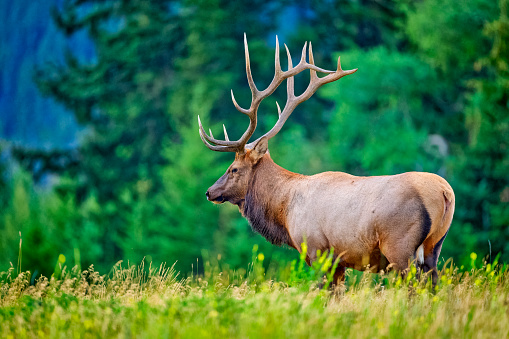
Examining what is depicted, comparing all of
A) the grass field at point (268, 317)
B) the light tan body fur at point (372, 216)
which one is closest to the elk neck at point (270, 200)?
the light tan body fur at point (372, 216)

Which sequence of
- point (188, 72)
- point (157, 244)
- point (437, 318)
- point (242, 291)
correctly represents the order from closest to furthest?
point (437, 318)
point (242, 291)
point (157, 244)
point (188, 72)

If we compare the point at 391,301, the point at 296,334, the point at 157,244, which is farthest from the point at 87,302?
the point at 157,244

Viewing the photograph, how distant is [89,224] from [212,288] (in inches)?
951

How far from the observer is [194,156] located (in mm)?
26469

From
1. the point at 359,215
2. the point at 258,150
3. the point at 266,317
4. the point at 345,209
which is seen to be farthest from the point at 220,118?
the point at 266,317

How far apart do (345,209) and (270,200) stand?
140 cm

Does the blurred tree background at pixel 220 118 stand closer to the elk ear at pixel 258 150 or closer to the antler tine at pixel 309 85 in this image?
the antler tine at pixel 309 85

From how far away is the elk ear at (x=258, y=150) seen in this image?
753cm

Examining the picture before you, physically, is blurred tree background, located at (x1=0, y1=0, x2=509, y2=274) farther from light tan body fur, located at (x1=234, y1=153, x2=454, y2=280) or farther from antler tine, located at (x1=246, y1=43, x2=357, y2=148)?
light tan body fur, located at (x1=234, y1=153, x2=454, y2=280)

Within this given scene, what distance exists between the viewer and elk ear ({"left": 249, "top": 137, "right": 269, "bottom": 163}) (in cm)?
753

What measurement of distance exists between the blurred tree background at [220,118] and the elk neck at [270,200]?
1503 centimetres

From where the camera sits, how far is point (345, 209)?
612 centimetres

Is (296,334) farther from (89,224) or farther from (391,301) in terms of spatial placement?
(89,224)

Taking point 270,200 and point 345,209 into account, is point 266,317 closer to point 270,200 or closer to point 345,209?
point 345,209
